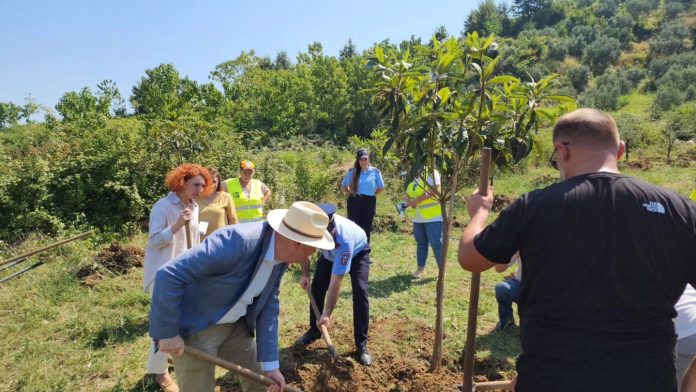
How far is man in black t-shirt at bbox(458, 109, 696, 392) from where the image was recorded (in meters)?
1.52

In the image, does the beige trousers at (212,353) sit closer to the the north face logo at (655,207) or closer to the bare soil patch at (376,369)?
the bare soil patch at (376,369)

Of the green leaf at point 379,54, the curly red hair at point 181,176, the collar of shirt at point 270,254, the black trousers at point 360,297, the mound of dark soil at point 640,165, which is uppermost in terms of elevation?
the green leaf at point 379,54

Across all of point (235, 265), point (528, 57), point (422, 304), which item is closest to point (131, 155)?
point (422, 304)

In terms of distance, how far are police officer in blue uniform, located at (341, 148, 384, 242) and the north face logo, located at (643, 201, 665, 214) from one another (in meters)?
5.20

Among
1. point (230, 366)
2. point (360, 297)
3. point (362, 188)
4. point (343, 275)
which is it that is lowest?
point (360, 297)

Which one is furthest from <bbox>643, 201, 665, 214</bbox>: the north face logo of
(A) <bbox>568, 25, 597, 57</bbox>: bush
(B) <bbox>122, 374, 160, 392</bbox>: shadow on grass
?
(A) <bbox>568, 25, 597, 57</bbox>: bush

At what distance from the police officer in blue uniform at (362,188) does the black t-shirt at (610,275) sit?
5127 millimetres

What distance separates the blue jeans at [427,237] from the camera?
6.36 m

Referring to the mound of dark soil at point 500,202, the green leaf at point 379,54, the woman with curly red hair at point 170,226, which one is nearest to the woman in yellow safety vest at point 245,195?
the woman with curly red hair at point 170,226

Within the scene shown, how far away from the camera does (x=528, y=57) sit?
47.4 m

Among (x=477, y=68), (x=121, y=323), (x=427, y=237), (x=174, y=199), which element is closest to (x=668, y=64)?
(x=427, y=237)

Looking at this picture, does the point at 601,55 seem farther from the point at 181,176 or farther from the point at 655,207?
the point at 655,207

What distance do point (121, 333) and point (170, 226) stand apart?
2.01 metres

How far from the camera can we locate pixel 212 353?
2.63 m
